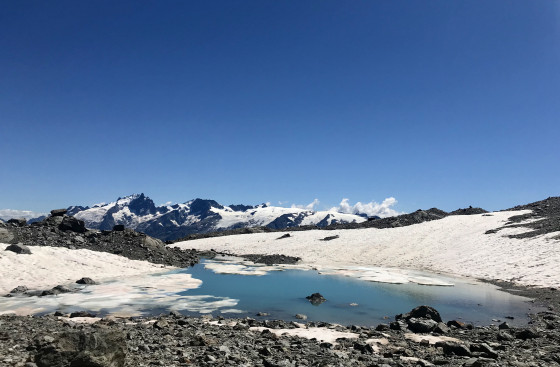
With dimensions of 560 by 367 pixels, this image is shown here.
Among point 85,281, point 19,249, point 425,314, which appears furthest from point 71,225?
point 425,314

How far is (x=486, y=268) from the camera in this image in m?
45.6

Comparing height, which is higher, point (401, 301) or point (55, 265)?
point (55, 265)

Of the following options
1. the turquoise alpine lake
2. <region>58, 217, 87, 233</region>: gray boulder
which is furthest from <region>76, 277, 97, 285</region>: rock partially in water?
<region>58, 217, 87, 233</region>: gray boulder

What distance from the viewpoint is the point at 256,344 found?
47.6ft

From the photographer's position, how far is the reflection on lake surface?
22984 mm

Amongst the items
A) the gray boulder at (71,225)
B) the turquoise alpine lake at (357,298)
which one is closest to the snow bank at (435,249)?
the turquoise alpine lake at (357,298)

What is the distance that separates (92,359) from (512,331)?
65.7ft

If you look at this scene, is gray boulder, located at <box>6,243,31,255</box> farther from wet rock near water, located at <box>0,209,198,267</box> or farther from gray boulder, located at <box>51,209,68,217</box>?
gray boulder, located at <box>51,209,68,217</box>

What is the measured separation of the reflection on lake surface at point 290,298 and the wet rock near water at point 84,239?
39.8 feet

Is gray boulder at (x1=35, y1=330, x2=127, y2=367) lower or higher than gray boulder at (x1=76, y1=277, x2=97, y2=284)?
higher

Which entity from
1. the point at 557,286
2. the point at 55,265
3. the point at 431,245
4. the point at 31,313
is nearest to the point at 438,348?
the point at 31,313

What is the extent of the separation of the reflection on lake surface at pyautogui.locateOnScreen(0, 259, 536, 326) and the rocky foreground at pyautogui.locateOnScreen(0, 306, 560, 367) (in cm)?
365

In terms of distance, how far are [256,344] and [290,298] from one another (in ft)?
49.5

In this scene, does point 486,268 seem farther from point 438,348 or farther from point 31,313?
point 31,313
